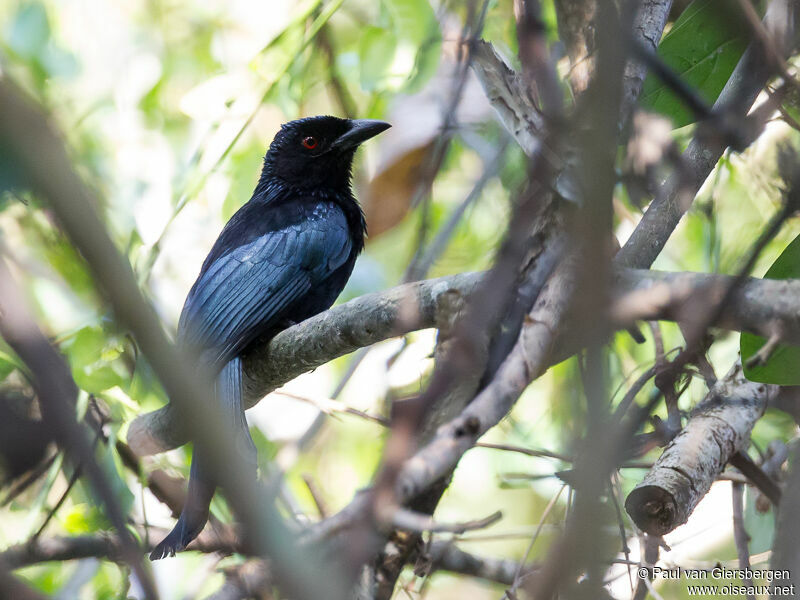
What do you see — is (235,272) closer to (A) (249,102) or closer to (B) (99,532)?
(A) (249,102)

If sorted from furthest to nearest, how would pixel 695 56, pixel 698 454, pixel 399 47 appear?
pixel 399 47 < pixel 695 56 < pixel 698 454

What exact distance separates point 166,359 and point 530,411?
533 cm

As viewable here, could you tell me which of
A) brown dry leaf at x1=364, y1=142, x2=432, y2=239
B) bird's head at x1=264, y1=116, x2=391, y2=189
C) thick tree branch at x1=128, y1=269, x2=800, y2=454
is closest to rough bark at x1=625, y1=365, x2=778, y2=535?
thick tree branch at x1=128, y1=269, x2=800, y2=454

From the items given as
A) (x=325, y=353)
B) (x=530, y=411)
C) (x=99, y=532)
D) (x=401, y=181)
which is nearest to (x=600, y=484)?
(x=325, y=353)

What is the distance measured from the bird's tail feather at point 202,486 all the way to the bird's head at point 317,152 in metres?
1.92

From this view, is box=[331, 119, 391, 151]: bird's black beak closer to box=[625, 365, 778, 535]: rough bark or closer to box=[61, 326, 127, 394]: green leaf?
box=[61, 326, 127, 394]: green leaf

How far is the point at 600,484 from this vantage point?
1.09 m

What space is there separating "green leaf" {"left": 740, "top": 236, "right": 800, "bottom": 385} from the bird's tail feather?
5.11 feet

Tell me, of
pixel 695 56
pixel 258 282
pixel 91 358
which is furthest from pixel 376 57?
pixel 91 358

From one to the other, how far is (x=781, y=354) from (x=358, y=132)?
3580 millimetres

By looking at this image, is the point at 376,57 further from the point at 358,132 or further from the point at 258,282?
the point at 258,282

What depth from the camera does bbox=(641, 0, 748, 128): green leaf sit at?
3289 mm

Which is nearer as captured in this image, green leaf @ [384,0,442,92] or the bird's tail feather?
the bird's tail feather

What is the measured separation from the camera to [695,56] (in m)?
3.40
